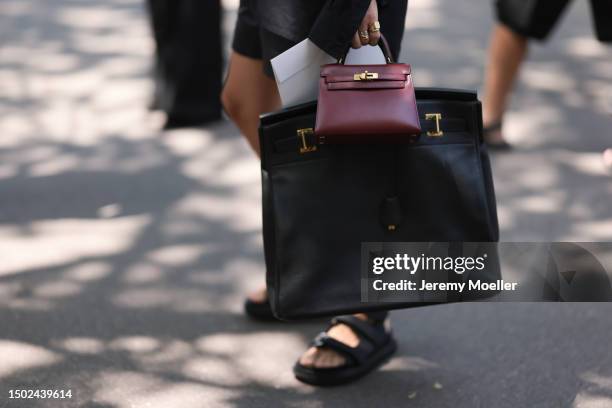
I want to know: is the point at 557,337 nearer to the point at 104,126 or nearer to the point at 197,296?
the point at 197,296

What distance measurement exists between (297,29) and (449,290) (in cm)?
81

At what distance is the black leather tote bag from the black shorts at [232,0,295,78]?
287 mm

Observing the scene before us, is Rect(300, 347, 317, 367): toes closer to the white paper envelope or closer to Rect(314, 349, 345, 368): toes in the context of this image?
Rect(314, 349, 345, 368): toes

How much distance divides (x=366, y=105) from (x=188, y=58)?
2.92m

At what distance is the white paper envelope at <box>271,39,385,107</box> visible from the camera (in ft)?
8.76

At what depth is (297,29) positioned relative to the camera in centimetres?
274

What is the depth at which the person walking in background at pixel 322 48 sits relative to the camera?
8.57ft

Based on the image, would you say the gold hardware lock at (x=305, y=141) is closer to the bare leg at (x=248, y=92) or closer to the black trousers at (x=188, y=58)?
the bare leg at (x=248, y=92)

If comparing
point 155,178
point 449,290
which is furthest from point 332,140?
point 155,178

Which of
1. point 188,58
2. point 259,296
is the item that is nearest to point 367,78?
point 259,296

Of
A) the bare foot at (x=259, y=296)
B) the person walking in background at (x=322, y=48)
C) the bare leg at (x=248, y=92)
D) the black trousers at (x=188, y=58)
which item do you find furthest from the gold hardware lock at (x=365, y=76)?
the black trousers at (x=188, y=58)

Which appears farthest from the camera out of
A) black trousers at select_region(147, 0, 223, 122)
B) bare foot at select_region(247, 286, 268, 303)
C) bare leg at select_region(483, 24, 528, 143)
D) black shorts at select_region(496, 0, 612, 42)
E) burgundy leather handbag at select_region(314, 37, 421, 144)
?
black trousers at select_region(147, 0, 223, 122)

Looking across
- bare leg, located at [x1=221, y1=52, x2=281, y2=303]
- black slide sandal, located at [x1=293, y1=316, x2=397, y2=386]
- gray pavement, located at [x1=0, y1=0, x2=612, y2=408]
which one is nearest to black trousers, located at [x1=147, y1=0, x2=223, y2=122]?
gray pavement, located at [x1=0, y1=0, x2=612, y2=408]

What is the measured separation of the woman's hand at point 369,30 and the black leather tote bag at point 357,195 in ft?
0.62
